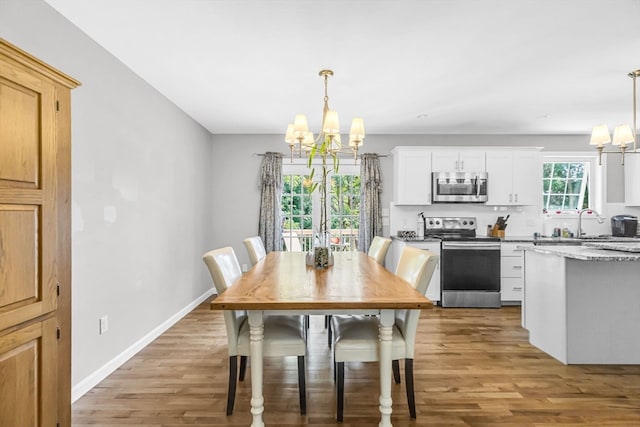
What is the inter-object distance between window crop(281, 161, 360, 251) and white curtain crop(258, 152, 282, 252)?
0.15 metres

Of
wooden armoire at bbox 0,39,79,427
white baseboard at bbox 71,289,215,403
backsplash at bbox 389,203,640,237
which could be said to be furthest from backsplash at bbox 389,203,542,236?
wooden armoire at bbox 0,39,79,427

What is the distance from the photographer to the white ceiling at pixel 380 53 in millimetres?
2248

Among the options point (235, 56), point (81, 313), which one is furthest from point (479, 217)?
point (81, 313)

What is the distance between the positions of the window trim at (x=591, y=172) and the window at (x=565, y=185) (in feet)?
0.17

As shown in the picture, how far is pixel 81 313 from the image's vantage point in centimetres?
247

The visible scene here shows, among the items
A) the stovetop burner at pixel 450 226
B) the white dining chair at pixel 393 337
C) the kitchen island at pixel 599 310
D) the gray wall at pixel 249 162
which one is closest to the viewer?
the white dining chair at pixel 393 337

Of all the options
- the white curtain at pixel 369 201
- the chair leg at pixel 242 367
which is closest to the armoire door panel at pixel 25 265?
the chair leg at pixel 242 367

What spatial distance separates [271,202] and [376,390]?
3443mm

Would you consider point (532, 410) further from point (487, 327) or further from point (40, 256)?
point (40, 256)

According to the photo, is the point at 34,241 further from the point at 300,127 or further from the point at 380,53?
the point at 380,53

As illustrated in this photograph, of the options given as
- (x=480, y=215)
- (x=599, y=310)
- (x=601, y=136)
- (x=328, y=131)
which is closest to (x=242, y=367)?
(x=328, y=131)

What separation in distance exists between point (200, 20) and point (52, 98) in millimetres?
1145

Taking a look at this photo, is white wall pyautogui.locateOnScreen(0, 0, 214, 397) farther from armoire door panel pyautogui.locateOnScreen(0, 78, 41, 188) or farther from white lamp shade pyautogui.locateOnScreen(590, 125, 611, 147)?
white lamp shade pyautogui.locateOnScreen(590, 125, 611, 147)

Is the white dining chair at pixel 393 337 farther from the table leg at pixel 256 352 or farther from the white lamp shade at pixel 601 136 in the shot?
the white lamp shade at pixel 601 136
